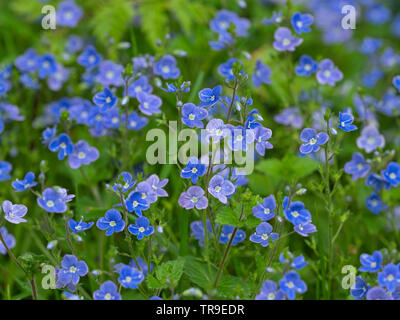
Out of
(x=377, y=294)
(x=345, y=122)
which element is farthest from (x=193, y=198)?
(x=377, y=294)

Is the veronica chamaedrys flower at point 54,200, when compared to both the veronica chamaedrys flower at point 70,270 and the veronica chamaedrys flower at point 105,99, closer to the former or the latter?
the veronica chamaedrys flower at point 70,270

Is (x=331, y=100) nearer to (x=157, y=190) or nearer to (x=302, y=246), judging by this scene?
(x=302, y=246)

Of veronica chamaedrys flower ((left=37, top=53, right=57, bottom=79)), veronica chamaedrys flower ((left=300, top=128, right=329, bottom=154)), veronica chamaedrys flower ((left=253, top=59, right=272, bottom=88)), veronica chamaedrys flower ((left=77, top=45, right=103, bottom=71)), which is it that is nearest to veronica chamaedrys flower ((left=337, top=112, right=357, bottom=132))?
veronica chamaedrys flower ((left=300, top=128, right=329, bottom=154))

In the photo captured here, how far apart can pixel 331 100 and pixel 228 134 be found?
6.97 feet

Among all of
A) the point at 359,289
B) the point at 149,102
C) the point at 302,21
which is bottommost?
the point at 359,289

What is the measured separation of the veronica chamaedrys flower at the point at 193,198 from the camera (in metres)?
1.99

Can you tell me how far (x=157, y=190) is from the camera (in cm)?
216

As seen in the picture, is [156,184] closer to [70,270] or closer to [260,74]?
[70,270]

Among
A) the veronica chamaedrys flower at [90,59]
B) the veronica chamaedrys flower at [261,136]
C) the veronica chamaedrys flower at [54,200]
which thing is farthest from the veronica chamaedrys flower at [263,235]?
the veronica chamaedrys flower at [90,59]

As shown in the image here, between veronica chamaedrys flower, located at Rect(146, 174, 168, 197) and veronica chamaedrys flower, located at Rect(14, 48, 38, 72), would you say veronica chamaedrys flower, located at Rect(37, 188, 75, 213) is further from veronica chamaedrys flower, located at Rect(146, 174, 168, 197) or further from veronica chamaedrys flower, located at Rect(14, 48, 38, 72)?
veronica chamaedrys flower, located at Rect(14, 48, 38, 72)

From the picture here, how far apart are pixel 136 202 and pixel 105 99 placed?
0.65m

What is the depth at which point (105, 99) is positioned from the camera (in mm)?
2473

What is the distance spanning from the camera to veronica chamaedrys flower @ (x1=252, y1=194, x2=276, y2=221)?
207cm

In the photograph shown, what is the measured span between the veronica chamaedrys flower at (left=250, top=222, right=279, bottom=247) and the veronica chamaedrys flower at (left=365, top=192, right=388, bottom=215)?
841mm
